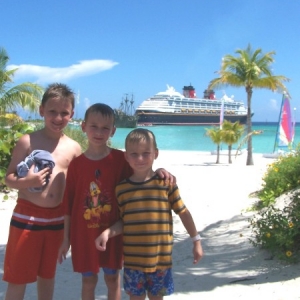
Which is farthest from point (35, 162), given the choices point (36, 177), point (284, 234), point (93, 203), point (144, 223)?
point (284, 234)

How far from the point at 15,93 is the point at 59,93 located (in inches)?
458

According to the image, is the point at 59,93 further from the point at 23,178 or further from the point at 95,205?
the point at 95,205

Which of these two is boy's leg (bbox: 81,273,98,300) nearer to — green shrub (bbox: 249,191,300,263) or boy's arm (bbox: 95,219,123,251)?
boy's arm (bbox: 95,219,123,251)

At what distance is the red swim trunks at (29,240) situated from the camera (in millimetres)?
2482

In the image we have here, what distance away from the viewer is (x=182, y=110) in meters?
86.5

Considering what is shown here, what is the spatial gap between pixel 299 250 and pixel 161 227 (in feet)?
7.68

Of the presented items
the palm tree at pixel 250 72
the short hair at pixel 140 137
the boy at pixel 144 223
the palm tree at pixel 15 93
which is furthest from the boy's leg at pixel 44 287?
the palm tree at pixel 250 72

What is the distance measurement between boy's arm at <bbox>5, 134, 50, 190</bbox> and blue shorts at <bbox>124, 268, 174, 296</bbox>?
71 centimetres

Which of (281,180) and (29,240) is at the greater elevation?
(281,180)

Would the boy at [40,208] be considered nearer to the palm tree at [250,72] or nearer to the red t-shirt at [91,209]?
the red t-shirt at [91,209]

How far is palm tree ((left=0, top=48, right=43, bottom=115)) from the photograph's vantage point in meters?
13.3

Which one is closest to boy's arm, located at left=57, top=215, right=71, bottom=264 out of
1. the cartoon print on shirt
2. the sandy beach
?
the cartoon print on shirt

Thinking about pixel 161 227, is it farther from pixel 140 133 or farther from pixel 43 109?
pixel 43 109

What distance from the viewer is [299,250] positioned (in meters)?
4.14
